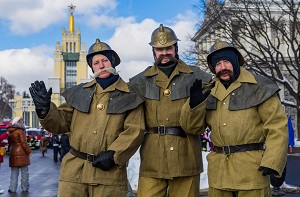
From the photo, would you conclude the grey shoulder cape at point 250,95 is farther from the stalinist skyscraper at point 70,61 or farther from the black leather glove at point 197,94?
the stalinist skyscraper at point 70,61

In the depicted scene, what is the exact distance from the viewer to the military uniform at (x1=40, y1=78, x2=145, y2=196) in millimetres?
4508

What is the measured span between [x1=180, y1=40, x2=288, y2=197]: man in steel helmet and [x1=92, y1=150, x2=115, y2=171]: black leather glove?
0.74 meters

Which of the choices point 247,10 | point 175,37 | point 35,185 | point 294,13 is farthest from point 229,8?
point 175,37

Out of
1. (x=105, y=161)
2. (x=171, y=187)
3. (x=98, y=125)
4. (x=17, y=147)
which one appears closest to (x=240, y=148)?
(x=171, y=187)

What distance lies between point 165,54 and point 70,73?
103681 millimetres

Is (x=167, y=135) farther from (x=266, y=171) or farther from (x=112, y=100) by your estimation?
(x=266, y=171)

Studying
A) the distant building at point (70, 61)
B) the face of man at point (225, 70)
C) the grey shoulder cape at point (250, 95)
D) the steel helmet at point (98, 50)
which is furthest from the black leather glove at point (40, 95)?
the distant building at point (70, 61)

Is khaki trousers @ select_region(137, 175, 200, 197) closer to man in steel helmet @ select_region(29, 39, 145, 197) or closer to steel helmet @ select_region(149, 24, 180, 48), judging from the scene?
man in steel helmet @ select_region(29, 39, 145, 197)

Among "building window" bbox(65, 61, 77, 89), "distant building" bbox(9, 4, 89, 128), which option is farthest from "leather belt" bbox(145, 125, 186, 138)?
"building window" bbox(65, 61, 77, 89)

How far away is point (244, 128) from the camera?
171 inches

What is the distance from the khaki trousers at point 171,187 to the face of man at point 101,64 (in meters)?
1.10

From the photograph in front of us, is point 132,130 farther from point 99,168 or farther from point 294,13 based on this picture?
point 294,13

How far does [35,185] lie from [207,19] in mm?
18081

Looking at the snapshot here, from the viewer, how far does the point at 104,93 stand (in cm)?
478
